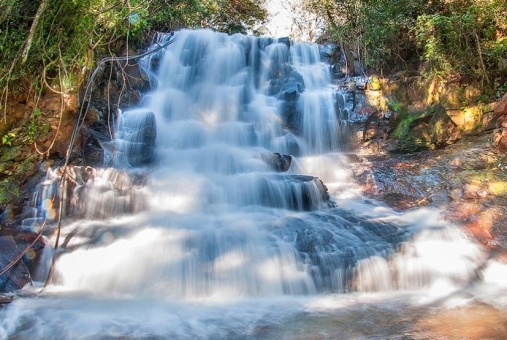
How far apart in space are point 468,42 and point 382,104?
2.29 m

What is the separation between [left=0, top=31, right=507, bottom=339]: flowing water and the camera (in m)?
3.98

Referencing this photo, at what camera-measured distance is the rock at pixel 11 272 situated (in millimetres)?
4645

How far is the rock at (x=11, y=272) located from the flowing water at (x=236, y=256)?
205 mm

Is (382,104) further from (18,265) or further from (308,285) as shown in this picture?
(18,265)

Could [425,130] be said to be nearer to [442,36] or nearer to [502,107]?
[502,107]

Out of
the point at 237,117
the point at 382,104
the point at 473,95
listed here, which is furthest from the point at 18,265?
the point at 473,95

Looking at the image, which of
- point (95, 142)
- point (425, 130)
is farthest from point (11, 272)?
point (425, 130)

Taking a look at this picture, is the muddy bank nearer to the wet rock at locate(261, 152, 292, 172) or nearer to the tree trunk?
the wet rock at locate(261, 152, 292, 172)

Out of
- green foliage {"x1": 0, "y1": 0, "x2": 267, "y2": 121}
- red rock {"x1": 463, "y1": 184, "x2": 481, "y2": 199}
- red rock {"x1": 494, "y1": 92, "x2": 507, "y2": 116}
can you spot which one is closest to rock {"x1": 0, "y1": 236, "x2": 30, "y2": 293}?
green foliage {"x1": 0, "y1": 0, "x2": 267, "y2": 121}

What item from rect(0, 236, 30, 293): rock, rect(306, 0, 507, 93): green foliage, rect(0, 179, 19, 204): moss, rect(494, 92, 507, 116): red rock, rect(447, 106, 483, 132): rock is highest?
rect(306, 0, 507, 93): green foliage

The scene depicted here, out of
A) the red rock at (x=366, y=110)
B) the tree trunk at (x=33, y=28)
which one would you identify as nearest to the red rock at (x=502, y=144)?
the red rock at (x=366, y=110)

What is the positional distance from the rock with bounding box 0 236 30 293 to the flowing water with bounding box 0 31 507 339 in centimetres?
21

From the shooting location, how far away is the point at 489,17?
837 cm

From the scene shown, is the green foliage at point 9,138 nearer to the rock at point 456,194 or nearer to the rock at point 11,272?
the rock at point 11,272
